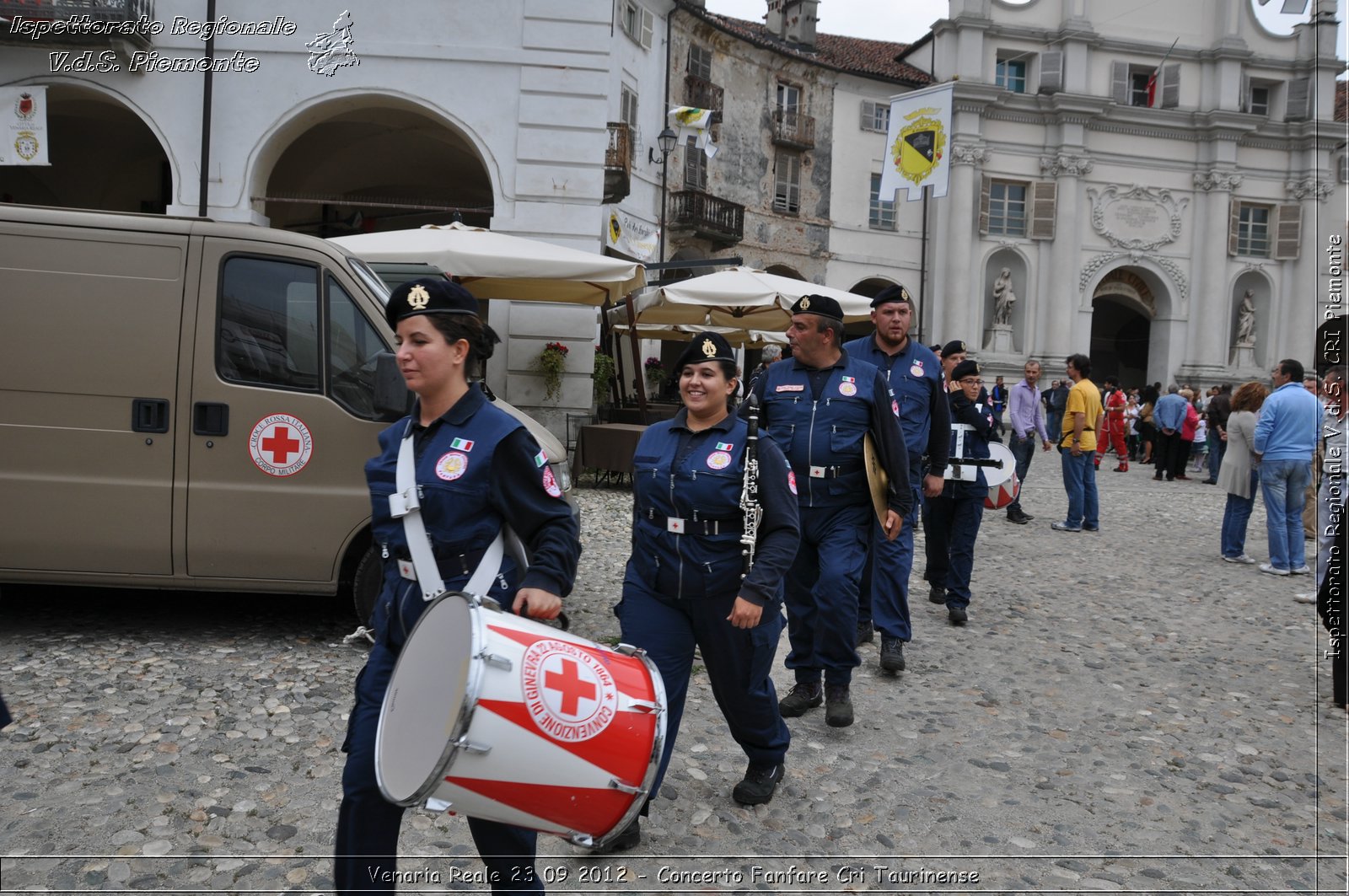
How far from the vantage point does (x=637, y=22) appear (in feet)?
85.7

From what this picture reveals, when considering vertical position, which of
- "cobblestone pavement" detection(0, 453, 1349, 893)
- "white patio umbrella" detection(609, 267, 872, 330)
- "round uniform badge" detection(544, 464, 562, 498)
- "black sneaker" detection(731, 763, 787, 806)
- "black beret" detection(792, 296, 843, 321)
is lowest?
"cobblestone pavement" detection(0, 453, 1349, 893)

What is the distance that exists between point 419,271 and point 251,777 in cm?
980

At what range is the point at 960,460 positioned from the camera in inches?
306

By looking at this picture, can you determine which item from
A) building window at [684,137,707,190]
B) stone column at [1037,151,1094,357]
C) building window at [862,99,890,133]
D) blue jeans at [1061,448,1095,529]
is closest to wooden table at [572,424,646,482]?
blue jeans at [1061,448,1095,529]

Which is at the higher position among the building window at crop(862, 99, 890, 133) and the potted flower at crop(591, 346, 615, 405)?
the building window at crop(862, 99, 890, 133)

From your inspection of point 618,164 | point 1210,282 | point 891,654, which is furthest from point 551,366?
point 1210,282

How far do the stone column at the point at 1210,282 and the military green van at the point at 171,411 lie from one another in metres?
37.7

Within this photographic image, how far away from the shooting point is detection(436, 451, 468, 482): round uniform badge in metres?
2.78

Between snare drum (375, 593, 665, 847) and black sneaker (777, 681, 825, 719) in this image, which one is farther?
black sneaker (777, 681, 825, 719)

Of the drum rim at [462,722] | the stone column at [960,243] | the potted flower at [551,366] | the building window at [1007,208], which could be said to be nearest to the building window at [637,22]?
the potted flower at [551,366]

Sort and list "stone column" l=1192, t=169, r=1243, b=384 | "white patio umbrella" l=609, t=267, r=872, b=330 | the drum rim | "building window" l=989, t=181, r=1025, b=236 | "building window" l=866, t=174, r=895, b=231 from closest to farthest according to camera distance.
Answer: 1. the drum rim
2. "white patio umbrella" l=609, t=267, r=872, b=330
3. "building window" l=866, t=174, r=895, b=231
4. "building window" l=989, t=181, r=1025, b=236
5. "stone column" l=1192, t=169, r=1243, b=384

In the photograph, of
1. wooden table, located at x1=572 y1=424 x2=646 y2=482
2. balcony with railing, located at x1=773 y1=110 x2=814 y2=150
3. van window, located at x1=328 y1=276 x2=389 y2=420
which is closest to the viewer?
van window, located at x1=328 y1=276 x2=389 y2=420

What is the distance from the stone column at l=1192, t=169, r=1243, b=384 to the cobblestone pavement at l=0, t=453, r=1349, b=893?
3389cm

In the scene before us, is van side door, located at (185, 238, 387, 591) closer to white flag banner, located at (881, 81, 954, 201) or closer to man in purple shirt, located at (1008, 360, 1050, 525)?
man in purple shirt, located at (1008, 360, 1050, 525)
